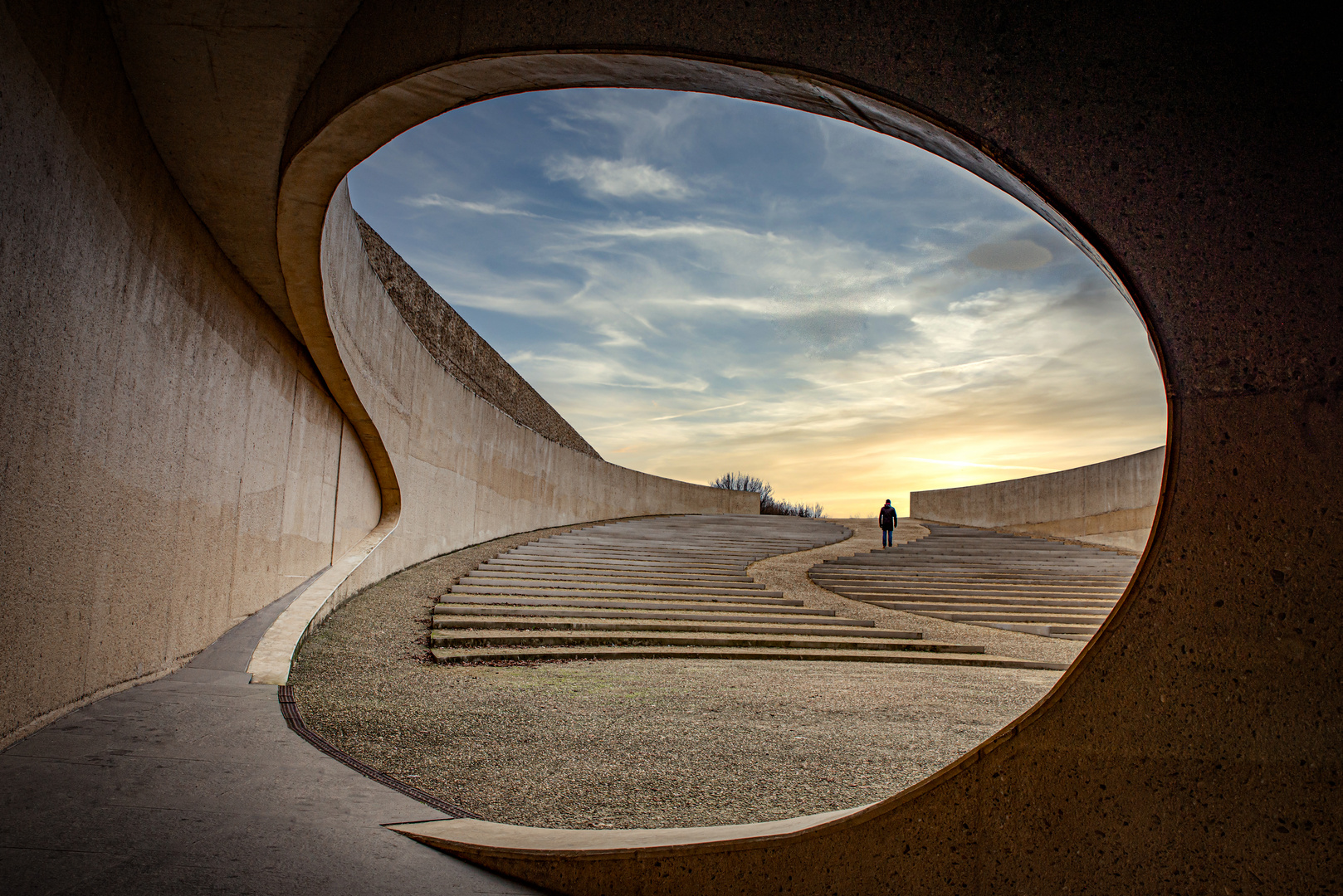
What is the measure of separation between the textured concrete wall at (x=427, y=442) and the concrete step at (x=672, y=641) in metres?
2.00

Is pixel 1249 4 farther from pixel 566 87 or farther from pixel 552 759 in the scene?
pixel 552 759

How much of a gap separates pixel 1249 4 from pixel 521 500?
14238 millimetres

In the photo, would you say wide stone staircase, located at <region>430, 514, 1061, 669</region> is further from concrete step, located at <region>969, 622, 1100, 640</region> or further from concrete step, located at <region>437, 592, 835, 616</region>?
concrete step, located at <region>969, 622, 1100, 640</region>

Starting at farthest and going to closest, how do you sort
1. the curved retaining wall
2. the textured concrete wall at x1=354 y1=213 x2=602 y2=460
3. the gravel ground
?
the textured concrete wall at x1=354 y1=213 x2=602 y2=460 → the curved retaining wall → the gravel ground

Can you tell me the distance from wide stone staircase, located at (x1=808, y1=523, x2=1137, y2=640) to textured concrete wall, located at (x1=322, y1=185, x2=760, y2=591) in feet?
19.8

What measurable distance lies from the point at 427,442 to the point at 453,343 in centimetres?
494

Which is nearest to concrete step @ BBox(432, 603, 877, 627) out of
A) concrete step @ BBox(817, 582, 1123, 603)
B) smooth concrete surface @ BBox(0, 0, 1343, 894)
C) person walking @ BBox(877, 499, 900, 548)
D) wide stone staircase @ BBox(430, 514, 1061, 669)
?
wide stone staircase @ BBox(430, 514, 1061, 669)

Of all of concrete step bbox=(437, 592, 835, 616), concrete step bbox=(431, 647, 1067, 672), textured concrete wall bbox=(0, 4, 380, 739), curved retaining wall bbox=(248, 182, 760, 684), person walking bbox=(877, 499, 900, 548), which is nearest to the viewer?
textured concrete wall bbox=(0, 4, 380, 739)

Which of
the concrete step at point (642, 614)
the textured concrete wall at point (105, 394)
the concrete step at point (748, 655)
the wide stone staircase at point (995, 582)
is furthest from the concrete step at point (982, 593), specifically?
the textured concrete wall at point (105, 394)

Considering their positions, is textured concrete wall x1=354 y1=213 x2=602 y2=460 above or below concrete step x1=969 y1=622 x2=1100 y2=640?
above

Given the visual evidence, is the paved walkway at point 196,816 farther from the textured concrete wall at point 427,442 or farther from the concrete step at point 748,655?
the textured concrete wall at point 427,442

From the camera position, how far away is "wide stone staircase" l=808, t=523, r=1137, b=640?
968 cm

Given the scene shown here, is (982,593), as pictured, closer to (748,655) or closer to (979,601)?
(979,601)

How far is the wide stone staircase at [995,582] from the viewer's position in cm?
968
